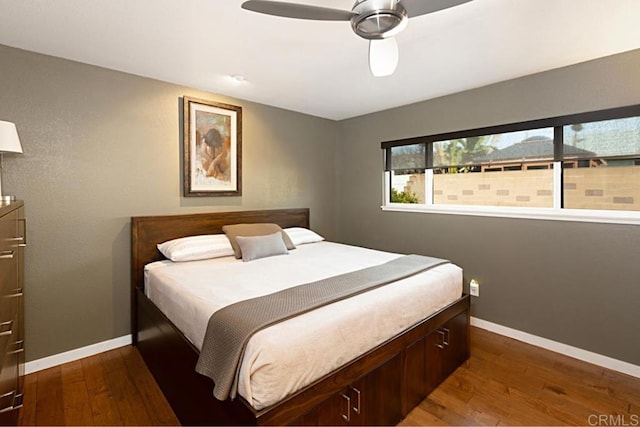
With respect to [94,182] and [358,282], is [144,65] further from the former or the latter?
[358,282]

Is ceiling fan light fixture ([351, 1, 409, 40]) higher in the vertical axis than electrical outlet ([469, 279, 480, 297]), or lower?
higher

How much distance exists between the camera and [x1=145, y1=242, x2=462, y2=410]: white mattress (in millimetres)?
1299

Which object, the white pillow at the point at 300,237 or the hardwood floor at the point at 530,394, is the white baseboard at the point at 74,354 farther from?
the hardwood floor at the point at 530,394

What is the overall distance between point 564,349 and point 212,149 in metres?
3.77

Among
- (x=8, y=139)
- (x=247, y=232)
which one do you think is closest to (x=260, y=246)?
(x=247, y=232)

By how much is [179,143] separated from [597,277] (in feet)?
12.7

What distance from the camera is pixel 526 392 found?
2143mm

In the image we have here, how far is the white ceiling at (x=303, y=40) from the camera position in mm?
1841

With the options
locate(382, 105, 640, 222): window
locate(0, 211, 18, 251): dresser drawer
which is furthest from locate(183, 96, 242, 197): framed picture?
locate(382, 105, 640, 222): window

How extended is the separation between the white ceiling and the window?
0.53 meters

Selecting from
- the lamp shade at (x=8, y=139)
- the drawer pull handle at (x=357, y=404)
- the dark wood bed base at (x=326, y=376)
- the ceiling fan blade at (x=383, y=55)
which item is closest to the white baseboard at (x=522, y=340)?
the dark wood bed base at (x=326, y=376)

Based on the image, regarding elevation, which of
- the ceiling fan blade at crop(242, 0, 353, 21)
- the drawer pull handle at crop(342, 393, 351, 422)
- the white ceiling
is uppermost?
the white ceiling

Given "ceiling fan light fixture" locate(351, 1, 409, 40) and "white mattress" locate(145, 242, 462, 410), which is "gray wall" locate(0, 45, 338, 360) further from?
"ceiling fan light fixture" locate(351, 1, 409, 40)

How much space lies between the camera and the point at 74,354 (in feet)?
8.44
